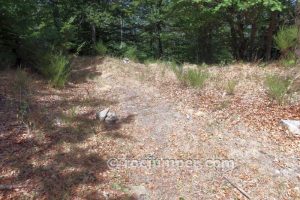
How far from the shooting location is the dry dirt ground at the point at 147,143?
3.08 m

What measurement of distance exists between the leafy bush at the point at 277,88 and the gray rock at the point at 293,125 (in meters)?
0.59

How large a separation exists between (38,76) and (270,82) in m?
4.41

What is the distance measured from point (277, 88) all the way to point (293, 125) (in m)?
0.87

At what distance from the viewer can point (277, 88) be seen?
461 centimetres

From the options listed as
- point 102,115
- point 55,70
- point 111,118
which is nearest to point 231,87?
point 111,118

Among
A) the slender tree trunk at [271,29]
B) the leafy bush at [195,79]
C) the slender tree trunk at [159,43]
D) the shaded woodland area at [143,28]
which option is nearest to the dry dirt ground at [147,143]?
the leafy bush at [195,79]

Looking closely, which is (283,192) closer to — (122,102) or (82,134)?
(82,134)

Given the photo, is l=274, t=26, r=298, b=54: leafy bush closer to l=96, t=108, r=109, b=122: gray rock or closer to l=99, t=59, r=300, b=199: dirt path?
l=99, t=59, r=300, b=199: dirt path

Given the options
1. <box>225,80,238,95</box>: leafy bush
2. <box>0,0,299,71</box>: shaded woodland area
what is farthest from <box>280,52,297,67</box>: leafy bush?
<box>225,80,238,95</box>: leafy bush

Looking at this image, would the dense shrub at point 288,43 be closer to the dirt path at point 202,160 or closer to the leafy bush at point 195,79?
the leafy bush at point 195,79

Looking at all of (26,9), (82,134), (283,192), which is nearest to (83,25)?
(26,9)

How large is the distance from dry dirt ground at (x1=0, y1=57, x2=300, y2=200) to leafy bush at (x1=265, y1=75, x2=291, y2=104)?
0.14 meters

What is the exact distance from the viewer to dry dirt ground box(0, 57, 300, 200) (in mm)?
3076

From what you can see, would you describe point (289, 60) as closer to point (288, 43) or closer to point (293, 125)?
point (288, 43)
